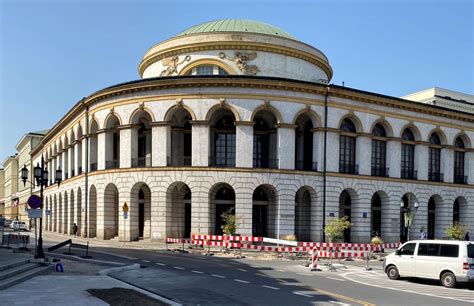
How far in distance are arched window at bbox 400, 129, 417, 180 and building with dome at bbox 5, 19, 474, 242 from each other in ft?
0.56

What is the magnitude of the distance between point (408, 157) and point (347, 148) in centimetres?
817

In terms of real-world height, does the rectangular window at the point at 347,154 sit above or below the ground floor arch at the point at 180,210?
above

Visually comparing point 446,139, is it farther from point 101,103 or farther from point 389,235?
point 101,103

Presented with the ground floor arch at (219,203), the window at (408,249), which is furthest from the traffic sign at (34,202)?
the ground floor arch at (219,203)

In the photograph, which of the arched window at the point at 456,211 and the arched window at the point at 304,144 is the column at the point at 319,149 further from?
the arched window at the point at 456,211

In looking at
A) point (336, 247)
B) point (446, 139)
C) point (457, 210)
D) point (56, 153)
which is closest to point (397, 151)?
point (446, 139)

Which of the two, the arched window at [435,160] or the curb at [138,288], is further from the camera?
the arched window at [435,160]

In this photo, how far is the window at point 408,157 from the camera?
4519 cm

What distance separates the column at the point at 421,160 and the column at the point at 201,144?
870 inches

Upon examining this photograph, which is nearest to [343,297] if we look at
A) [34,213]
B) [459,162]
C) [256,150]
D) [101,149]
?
[34,213]

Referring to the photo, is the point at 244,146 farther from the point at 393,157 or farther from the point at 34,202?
the point at 34,202

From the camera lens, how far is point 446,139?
156 feet

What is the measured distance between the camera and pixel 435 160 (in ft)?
157

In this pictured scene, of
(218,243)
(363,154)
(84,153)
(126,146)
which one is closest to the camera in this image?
(218,243)
